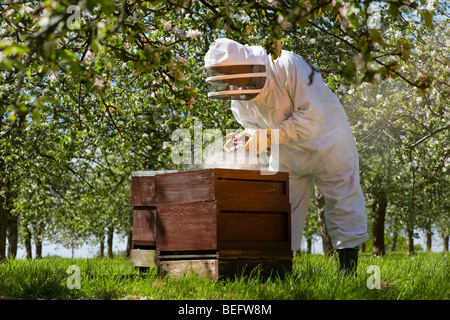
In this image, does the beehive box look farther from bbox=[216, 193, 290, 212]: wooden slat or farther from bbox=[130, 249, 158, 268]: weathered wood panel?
bbox=[130, 249, 158, 268]: weathered wood panel

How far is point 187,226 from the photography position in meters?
3.88

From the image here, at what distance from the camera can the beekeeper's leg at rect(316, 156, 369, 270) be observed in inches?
161

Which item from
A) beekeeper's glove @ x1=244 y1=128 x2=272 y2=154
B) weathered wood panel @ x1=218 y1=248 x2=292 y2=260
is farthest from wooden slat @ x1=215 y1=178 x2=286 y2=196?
weathered wood panel @ x1=218 y1=248 x2=292 y2=260

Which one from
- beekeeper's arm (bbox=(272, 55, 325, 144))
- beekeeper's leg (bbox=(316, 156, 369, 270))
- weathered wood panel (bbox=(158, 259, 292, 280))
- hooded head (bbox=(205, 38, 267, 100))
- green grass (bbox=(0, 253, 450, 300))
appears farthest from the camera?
beekeeper's leg (bbox=(316, 156, 369, 270))

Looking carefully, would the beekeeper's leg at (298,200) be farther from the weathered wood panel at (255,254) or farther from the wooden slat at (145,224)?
the wooden slat at (145,224)

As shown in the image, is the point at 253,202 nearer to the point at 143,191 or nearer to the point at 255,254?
the point at 255,254

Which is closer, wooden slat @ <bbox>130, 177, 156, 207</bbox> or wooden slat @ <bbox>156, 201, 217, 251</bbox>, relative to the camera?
wooden slat @ <bbox>156, 201, 217, 251</bbox>

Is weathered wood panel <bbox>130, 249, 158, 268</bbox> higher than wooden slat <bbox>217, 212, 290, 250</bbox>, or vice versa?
wooden slat <bbox>217, 212, 290, 250</bbox>

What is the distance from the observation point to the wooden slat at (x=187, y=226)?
12.2 ft

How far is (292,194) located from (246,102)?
0.82m

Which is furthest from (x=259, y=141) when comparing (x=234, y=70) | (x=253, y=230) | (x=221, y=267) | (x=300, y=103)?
(x=221, y=267)
